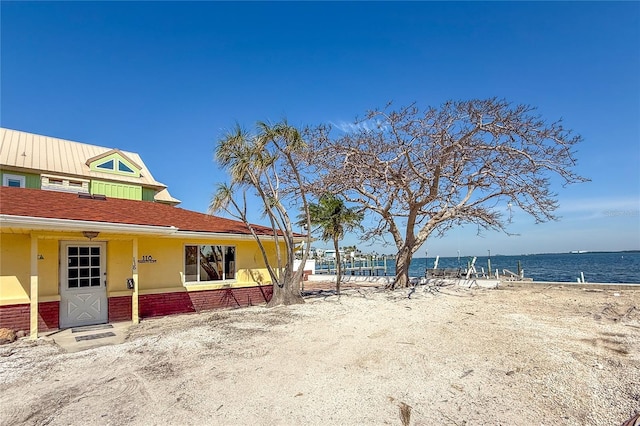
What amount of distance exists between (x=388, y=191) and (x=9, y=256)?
1259cm

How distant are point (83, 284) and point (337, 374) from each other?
25.1 ft

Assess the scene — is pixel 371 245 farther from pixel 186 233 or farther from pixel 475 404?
pixel 475 404

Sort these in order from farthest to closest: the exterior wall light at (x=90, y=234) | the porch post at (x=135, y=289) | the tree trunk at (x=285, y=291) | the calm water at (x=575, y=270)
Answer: the calm water at (x=575, y=270) → the tree trunk at (x=285, y=291) → the porch post at (x=135, y=289) → the exterior wall light at (x=90, y=234)

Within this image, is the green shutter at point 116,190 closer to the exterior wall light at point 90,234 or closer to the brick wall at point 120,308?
the brick wall at point 120,308

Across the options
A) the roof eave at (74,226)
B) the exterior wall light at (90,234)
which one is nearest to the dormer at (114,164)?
the exterior wall light at (90,234)

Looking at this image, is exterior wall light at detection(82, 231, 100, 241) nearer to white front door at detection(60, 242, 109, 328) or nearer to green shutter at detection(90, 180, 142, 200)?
white front door at detection(60, 242, 109, 328)

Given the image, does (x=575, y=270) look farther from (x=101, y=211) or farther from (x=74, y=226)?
(x=74, y=226)

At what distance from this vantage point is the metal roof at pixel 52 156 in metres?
16.0

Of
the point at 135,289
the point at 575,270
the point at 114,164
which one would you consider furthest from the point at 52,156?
the point at 575,270

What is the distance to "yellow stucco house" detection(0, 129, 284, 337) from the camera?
27.8 feet

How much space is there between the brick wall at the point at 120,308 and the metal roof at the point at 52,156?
388 inches

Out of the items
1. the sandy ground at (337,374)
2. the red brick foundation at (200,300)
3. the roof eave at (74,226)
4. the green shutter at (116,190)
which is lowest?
the sandy ground at (337,374)

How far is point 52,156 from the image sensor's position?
1739 centimetres

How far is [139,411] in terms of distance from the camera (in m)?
4.55
